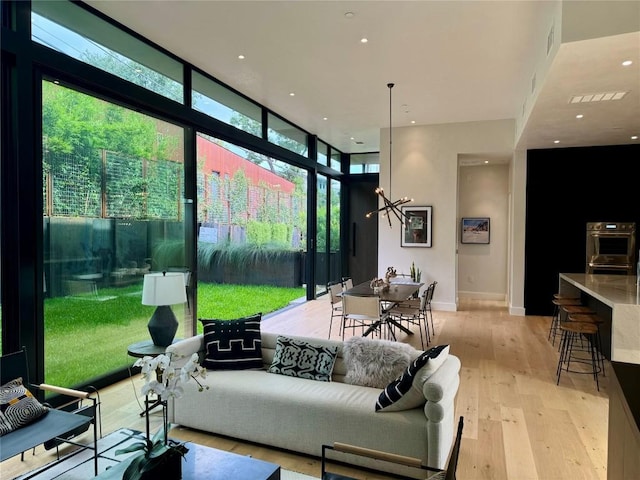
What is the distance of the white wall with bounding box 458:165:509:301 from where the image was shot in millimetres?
9453

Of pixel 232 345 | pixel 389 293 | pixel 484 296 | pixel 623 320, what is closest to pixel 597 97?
pixel 623 320

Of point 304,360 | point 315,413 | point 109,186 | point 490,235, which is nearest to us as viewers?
point 315,413

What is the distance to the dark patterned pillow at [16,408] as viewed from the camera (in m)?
2.41

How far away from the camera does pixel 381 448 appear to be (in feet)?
8.42

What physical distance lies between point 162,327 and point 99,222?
4.16 feet

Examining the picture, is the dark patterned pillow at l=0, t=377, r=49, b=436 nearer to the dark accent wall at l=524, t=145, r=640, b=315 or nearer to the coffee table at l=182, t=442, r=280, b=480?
the coffee table at l=182, t=442, r=280, b=480

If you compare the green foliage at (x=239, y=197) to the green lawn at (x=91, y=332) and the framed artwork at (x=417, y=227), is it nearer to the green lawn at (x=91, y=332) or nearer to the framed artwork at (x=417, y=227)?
the green lawn at (x=91, y=332)

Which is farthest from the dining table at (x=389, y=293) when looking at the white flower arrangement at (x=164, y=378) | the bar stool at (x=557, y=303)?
the white flower arrangement at (x=164, y=378)

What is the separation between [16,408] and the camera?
249 centimetres

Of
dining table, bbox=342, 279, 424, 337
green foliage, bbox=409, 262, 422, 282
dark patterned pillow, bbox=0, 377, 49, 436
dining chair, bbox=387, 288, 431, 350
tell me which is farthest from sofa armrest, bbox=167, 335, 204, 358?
green foliage, bbox=409, 262, 422, 282

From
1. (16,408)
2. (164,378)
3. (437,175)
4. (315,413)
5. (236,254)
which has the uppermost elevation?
(437,175)

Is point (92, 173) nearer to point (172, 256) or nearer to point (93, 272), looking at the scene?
point (93, 272)

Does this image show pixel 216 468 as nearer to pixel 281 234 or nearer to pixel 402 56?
pixel 402 56

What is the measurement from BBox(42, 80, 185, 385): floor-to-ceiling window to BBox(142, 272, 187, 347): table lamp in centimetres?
77
